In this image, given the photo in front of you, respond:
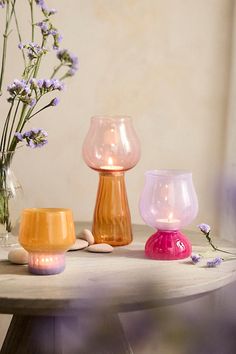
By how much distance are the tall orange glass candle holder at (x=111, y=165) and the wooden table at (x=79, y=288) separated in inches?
2.8

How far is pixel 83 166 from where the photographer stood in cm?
156

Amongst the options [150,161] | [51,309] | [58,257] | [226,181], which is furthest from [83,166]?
[226,181]

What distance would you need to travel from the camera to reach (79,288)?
0.75 metres

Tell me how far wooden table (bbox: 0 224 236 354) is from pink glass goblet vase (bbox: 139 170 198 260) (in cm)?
3

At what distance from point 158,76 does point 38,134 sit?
2.29ft

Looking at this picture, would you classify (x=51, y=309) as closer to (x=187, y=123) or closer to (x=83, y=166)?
(x=83, y=166)

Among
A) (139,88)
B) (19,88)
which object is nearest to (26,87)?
(19,88)

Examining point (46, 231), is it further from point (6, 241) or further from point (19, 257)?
point (6, 241)

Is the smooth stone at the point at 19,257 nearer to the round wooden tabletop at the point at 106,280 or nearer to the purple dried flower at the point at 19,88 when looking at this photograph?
the round wooden tabletop at the point at 106,280

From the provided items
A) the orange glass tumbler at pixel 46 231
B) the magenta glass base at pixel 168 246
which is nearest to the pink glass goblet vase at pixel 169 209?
the magenta glass base at pixel 168 246

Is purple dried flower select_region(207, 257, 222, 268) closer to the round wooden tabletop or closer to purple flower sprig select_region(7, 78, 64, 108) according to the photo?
the round wooden tabletop

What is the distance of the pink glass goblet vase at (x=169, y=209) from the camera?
998 mm

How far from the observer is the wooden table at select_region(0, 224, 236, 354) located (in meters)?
0.70

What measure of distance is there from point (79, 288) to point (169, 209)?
31cm
